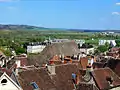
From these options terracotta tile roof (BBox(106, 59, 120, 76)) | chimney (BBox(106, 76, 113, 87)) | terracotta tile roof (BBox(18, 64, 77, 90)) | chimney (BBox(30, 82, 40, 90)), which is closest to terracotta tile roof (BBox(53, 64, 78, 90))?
terracotta tile roof (BBox(18, 64, 77, 90))

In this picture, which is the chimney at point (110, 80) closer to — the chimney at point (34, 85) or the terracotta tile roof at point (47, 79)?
the terracotta tile roof at point (47, 79)

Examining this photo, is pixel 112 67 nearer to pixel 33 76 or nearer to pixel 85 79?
pixel 85 79

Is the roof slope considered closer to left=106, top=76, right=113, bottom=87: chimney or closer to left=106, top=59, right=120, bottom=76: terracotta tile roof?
left=106, top=59, right=120, bottom=76: terracotta tile roof

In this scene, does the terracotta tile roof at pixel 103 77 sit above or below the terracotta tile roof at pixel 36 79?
below

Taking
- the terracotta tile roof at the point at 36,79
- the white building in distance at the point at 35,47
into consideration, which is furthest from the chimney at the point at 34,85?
the white building in distance at the point at 35,47

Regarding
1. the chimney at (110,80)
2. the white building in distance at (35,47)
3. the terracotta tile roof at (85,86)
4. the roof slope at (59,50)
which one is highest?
the terracotta tile roof at (85,86)

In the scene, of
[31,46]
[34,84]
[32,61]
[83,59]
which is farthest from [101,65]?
[31,46]

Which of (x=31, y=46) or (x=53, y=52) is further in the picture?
(x=31, y=46)

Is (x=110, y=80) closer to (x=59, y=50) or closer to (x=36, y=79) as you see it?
(x=36, y=79)
